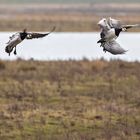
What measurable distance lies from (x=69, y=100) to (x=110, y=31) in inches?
894

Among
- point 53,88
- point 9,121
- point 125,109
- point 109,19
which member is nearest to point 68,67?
point 53,88

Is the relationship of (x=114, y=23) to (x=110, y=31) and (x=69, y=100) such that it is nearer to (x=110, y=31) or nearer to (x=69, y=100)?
(x=110, y=31)

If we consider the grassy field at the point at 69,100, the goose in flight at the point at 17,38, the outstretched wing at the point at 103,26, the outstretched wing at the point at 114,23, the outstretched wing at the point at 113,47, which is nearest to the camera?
the goose in flight at the point at 17,38

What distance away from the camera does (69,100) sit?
27.7m

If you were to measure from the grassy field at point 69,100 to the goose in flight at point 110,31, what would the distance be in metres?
12.8

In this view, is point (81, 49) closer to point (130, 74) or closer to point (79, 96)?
point (130, 74)

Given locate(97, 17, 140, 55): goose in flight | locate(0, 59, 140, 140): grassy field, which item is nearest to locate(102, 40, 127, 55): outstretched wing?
locate(97, 17, 140, 55): goose in flight

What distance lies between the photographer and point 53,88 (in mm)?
31562

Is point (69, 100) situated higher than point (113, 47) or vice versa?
point (69, 100)

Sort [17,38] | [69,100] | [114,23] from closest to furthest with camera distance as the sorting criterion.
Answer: [17,38]
[114,23]
[69,100]

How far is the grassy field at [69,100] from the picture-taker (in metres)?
20.4

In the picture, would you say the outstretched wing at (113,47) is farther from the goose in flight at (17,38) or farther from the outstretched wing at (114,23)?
the goose in flight at (17,38)

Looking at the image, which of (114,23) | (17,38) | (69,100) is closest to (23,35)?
(17,38)

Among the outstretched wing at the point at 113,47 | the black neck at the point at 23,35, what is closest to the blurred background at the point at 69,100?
the outstretched wing at the point at 113,47
